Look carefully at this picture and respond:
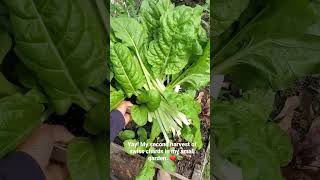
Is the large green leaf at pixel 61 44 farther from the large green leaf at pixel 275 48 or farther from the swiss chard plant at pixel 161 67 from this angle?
the large green leaf at pixel 275 48

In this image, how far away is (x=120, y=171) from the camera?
748 mm

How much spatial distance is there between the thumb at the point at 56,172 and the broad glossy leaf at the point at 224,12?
0.32 meters

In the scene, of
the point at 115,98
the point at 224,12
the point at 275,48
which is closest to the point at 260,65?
the point at 275,48

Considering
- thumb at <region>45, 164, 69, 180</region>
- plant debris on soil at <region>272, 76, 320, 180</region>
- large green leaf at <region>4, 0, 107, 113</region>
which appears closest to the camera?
large green leaf at <region>4, 0, 107, 113</region>

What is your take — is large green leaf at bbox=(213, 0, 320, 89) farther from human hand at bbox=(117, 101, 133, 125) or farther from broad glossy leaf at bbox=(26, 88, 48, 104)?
broad glossy leaf at bbox=(26, 88, 48, 104)

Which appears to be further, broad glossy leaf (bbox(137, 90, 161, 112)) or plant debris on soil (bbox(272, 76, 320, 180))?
plant debris on soil (bbox(272, 76, 320, 180))

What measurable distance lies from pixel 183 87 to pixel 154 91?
0.06 m

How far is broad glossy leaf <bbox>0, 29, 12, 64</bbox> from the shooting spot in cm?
68

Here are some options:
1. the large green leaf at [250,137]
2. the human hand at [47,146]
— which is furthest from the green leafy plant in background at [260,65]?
the human hand at [47,146]

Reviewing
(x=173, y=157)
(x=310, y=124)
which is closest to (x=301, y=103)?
(x=310, y=124)

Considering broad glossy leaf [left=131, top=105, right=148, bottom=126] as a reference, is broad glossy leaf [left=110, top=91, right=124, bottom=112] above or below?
above

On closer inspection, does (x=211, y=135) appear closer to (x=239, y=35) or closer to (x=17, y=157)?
(x=239, y=35)

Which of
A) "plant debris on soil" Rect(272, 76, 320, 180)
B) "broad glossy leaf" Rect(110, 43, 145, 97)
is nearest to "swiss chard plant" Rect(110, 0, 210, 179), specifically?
"broad glossy leaf" Rect(110, 43, 145, 97)

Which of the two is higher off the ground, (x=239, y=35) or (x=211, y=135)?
(x=239, y=35)
